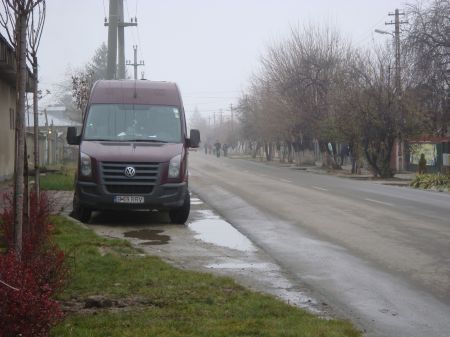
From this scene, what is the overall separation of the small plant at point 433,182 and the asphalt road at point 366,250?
756 cm

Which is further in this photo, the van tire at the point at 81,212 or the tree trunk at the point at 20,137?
the van tire at the point at 81,212

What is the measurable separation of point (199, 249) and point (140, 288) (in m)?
3.39

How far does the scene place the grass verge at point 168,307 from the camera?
5.27 meters

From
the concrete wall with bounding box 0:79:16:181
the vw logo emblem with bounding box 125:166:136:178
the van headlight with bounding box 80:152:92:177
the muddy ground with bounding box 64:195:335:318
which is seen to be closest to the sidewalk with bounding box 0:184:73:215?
the muddy ground with bounding box 64:195:335:318

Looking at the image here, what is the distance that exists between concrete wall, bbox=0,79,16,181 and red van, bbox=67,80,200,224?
9.99m

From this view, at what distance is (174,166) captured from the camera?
1244 centimetres

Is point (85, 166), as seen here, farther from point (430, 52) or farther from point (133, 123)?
point (430, 52)

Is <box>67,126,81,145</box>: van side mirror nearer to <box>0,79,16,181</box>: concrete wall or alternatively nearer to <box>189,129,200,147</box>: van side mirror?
<box>189,129,200,147</box>: van side mirror

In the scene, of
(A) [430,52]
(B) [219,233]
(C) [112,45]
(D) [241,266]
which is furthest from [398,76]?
(D) [241,266]

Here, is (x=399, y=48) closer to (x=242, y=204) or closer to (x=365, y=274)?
(x=242, y=204)

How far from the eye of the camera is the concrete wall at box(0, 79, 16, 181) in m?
22.7

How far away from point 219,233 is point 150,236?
1343 millimetres

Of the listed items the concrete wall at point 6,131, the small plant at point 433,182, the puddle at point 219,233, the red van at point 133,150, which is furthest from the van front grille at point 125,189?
the small plant at point 433,182

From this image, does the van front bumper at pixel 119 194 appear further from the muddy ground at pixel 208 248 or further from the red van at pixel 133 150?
the muddy ground at pixel 208 248
